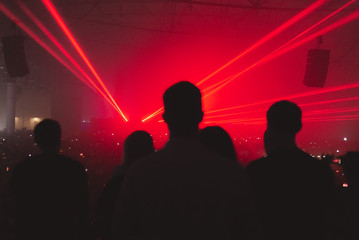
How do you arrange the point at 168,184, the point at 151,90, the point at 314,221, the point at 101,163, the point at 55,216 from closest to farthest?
the point at 168,184 < the point at 314,221 < the point at 55,216 < the point at 101,163 < the point at 151,90

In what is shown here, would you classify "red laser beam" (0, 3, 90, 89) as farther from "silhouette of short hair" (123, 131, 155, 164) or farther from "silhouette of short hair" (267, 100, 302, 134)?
"silhouette of short hair" (267, 100, 302, 134)

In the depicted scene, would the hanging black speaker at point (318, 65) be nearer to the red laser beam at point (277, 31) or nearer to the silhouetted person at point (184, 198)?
the red laser beam at point (277, 31)

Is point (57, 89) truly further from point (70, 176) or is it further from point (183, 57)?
point (70, 176)

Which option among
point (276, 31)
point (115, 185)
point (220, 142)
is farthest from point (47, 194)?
point (276, 31)

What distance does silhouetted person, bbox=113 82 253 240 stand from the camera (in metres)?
1.42

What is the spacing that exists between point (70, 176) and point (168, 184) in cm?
163

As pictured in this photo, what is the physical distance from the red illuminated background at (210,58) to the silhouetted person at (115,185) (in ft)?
46.4

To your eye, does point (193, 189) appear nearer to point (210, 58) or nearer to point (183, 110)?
point (183, 110)

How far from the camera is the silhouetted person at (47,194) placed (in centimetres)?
274

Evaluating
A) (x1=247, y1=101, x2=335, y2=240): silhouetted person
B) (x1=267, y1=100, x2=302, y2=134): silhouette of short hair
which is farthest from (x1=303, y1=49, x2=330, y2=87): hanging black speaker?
(x1=247, y1=101, x2=335, y2=240): silhouetted person

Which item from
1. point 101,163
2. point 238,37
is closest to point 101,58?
point 238,37

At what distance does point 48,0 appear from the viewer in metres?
13.0

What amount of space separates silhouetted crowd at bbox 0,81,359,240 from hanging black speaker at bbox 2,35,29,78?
32.5 feet


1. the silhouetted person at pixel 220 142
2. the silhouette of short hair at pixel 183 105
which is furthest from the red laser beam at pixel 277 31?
the silhouette of short hair at pixel 183 105
